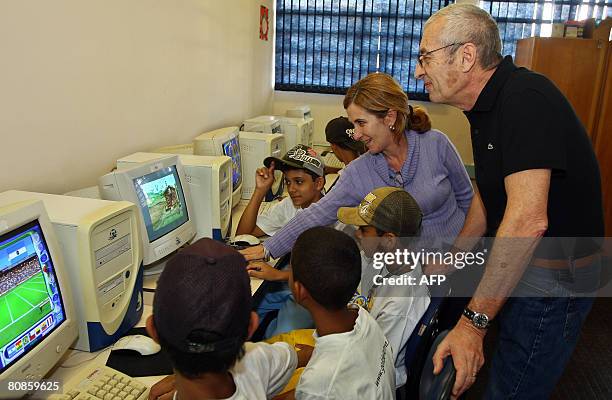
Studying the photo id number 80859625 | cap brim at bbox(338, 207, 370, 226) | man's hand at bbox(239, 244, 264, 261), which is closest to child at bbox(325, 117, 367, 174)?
man's hand at bbox(239, 244, 264, 261)

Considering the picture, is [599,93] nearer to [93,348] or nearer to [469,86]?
[469,86]

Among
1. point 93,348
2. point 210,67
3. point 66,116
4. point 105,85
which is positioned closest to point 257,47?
point 210,67

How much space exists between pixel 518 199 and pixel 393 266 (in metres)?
0.53

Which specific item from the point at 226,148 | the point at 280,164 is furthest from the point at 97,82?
the point at 280,164

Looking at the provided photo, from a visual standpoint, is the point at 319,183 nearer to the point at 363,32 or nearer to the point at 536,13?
the point at 363,32

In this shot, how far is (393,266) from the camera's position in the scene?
1.63 meters

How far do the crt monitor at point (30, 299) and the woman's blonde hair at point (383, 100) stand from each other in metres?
1.14

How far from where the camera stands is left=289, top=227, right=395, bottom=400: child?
3.80 ft

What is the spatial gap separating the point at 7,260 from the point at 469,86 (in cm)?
121

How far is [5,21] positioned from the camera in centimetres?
155

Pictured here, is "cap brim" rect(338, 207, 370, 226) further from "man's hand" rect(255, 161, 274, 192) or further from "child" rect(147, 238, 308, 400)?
"man's hand" rect(255, 161, 274, 192)

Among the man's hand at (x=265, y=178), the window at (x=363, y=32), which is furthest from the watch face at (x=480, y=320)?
the window at (x=363, y=32)

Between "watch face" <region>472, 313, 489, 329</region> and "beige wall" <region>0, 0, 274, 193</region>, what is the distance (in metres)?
1.51

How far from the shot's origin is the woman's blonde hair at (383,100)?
181cm
